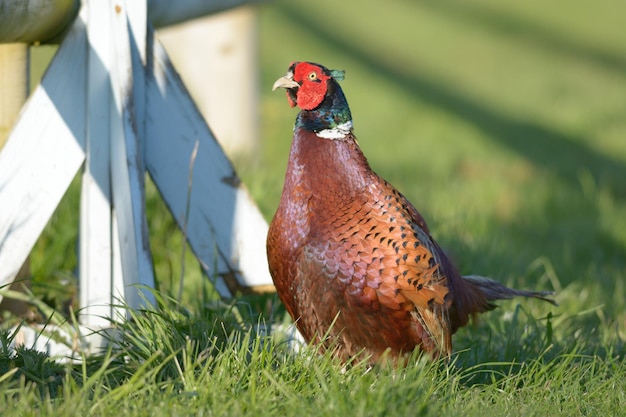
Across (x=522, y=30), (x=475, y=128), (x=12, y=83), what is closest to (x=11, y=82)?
(x=12, y=83)

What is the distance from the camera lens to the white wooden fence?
318 centimetres

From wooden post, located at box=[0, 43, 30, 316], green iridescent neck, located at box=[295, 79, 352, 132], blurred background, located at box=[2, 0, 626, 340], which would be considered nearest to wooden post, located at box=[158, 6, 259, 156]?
blurred background, located at box=[2, 0, 626, 340]

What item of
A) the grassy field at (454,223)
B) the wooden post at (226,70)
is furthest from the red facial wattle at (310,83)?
the wooden post at (226,70)

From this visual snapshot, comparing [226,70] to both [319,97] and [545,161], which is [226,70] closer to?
[545,161]

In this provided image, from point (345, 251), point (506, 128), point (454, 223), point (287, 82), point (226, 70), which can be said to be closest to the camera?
point (345, 251)

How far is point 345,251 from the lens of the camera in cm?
296

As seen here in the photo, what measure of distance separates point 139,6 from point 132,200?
2.12ft

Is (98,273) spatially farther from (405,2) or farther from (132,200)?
(405,2)

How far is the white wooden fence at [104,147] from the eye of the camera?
3.18m

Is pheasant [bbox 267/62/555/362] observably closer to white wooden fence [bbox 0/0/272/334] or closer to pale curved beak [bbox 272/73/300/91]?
pale curved beak [bbox 272/73/300/91]

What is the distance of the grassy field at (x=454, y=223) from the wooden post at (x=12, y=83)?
0.61 metres

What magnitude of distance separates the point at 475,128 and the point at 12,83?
23.1 ft

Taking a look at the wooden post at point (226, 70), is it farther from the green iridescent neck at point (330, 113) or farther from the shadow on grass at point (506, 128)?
the green iridescent neck at point (330, 113)

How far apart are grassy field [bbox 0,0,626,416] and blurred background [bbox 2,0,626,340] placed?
0.02 m
